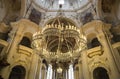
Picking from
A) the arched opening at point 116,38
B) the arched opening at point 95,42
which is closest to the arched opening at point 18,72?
the arched opening at point 95,42

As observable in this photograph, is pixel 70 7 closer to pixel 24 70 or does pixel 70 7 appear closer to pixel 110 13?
pixel 110 13

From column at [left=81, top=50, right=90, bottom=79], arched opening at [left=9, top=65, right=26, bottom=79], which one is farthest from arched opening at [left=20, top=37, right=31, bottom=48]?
column at [left=81, top=50, right=90, bottom=79]

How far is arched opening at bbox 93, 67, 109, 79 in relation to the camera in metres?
13.5

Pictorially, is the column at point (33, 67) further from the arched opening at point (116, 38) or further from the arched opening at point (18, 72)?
the arched opening at point (116, 38)

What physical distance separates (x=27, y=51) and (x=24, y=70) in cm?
144

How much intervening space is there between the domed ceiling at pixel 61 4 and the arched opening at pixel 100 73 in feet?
21.1

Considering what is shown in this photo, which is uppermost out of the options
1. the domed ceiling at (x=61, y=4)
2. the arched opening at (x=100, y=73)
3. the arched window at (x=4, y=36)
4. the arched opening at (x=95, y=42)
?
the domed ceiling at (x=61, y=4)

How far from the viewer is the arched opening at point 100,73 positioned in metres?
13.5

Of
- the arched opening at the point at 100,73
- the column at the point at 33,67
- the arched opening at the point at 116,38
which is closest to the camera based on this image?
the column at the point at 33,67

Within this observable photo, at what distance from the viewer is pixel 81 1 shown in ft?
57.8

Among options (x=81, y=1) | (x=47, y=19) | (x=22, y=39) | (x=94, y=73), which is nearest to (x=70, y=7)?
(x=81, y=1)

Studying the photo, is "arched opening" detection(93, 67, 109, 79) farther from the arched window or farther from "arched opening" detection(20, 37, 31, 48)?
the arched window

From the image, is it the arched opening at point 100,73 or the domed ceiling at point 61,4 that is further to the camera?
the domed ceiling at point 61,4

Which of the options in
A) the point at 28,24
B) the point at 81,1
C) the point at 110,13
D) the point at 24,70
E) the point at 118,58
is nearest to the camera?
the point at 118,58
